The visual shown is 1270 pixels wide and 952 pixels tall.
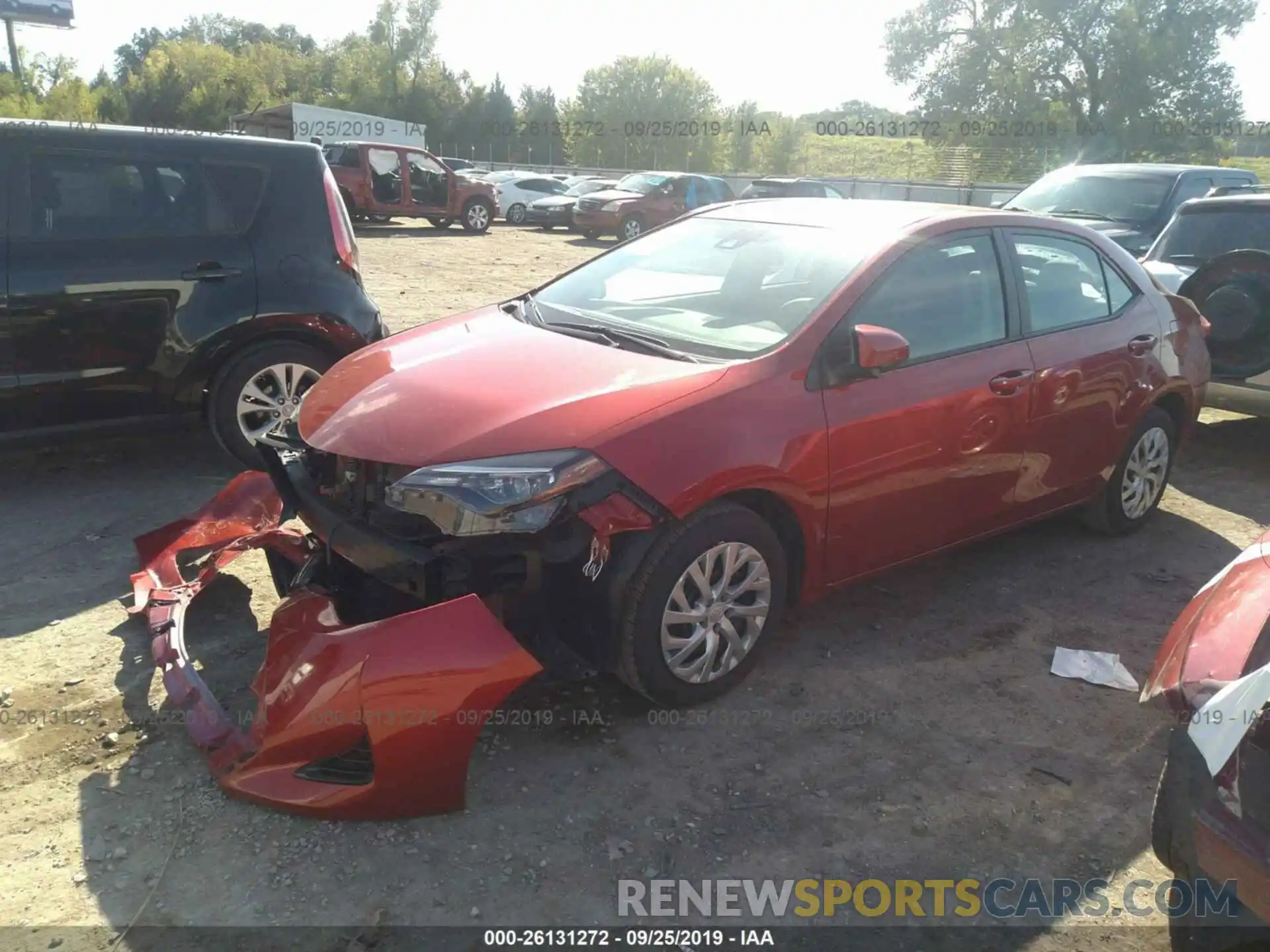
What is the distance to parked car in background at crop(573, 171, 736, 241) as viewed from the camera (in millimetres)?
21641

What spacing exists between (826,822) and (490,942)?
3.48ft

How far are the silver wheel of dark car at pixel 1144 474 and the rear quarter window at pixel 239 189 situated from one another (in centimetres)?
481

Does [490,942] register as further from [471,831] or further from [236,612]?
[236,612]

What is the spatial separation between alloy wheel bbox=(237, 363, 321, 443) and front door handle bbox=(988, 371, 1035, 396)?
350 cm

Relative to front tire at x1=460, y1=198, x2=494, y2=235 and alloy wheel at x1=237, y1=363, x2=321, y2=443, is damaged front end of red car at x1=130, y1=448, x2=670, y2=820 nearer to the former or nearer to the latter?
alloy wheel at x1=237, y1=363, x2=321, y2=443

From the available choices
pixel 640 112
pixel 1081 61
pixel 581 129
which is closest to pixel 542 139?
pixel 581 129

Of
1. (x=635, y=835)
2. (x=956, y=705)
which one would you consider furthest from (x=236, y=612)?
(x=956, y=705)

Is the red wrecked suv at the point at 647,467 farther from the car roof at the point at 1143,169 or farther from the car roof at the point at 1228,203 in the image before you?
the car roof at the point at 1143,169

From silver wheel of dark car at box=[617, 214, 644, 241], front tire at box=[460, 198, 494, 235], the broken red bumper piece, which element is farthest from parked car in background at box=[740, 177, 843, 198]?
the broken red bumper piece

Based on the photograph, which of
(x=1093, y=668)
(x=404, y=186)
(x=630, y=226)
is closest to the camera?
(x=1093, y=668)

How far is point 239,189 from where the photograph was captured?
538 centimetres

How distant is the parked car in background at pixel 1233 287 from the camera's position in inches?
227

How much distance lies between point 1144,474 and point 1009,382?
158cm

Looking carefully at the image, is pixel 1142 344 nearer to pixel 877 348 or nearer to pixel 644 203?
pixel 877 348
